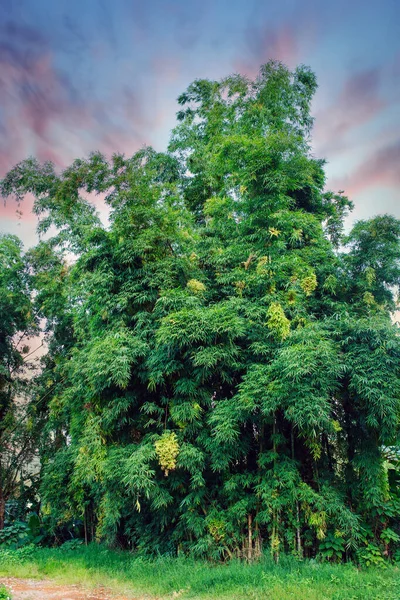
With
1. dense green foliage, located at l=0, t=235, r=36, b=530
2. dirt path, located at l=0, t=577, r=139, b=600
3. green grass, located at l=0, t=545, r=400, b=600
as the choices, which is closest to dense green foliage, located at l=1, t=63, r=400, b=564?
green grass, located at l=0, t=545, r=400, b=600

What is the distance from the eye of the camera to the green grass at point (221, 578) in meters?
3.93

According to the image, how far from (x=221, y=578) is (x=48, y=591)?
2.23m

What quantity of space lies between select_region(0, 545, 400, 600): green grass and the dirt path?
0.53 ft

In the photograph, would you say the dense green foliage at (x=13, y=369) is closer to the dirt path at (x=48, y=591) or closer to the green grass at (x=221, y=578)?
the green grass at (x=221, y=578)

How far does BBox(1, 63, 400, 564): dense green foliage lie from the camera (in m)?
4.95

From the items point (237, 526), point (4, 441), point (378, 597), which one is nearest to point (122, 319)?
point (237, 526)

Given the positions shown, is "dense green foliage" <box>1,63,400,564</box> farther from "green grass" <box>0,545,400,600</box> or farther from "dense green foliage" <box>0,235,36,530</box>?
"dense green foliage" <box>0,235,36,530</box>

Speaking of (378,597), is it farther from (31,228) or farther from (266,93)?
(31,228)

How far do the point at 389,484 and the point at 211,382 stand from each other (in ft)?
9.37

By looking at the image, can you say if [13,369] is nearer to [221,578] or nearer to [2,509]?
[2,509]

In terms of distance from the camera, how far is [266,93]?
803 centimetres

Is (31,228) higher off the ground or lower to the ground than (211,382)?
higher

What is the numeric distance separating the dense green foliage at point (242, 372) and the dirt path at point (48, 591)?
90 centimetres

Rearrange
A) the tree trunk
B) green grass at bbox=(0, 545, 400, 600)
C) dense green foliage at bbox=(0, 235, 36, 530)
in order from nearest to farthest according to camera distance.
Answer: green grass at bbox=(0, 545, 400, 600)
the tree trunk
dense green foliage at bbox=(0, 235, 36, 530)
